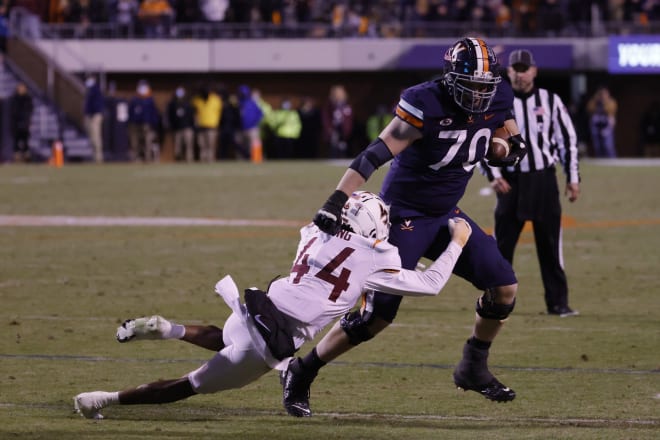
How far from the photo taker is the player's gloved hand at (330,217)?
5391 mm

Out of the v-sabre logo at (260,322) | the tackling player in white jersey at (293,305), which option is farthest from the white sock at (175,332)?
the v-sabre logo at (260,322)

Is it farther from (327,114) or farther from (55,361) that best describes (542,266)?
(327,114)

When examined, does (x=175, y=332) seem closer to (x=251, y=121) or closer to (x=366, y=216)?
(x=366, y=216)

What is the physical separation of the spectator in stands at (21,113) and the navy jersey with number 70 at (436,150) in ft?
77.6

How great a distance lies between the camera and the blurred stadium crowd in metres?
32.4

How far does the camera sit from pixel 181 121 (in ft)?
100.0

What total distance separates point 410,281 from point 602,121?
2747cm

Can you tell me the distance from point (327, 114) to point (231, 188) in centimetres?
1165

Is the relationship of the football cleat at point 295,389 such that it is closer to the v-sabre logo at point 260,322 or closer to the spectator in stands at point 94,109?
the v-sabre logo at point 260,322

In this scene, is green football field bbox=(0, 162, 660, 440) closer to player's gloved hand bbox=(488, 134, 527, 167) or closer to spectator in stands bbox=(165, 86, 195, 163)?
player's gloved hand bbox=(488, 134, 527, 167)

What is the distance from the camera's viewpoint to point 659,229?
14.8 metres

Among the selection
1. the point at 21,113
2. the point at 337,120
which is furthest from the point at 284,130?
the point at 21,113

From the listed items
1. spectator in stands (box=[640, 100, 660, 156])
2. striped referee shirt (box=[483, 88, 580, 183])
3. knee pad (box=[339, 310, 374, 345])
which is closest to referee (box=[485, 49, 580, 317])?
striped referee shirt (box=[483, 88, 580, 183])

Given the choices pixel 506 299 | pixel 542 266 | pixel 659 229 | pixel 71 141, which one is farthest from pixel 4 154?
pixel 506 299
